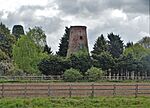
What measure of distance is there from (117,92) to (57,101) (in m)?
6.51

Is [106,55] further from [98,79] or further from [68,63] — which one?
[98,79]

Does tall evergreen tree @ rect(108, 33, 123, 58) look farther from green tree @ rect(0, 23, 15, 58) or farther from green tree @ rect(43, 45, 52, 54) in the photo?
green tree @ rect(0, 23, 15, 58)

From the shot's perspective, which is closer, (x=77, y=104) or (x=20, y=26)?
(x=77, y=104)

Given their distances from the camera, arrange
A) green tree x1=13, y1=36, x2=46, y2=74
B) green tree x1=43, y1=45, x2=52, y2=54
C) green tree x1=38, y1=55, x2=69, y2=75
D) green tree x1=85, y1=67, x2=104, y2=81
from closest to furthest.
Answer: green tree x1=85, y1=67, x2=104, y2=81, green tree x1=38, y1=55, x2=69, y2=75, green tree x1=13, y1=36, x2=46, y2=74, green tree x1=43, y1=45, x2=52, y2=54

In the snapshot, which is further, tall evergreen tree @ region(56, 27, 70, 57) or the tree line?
tall evergreen tree @ region(56, 27, 70, 57)

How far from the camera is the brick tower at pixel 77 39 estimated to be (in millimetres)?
96062

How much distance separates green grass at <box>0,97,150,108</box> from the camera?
3388 cm

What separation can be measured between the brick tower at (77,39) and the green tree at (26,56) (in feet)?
48.6

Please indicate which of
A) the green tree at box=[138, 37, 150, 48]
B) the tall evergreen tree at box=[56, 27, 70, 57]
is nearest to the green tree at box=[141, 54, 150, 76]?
the tall evergreen tree at box=[56, 27, 70, 57]

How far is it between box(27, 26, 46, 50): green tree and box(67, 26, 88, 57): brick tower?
7.43 metres

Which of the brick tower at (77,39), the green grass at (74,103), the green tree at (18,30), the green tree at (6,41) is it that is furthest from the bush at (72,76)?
the green tree at (18,30)

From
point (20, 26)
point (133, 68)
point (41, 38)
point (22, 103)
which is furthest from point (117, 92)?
point (20, 26)

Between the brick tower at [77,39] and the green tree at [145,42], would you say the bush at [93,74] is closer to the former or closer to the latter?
the brick tower at [77,39]

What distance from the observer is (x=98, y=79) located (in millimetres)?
70750
